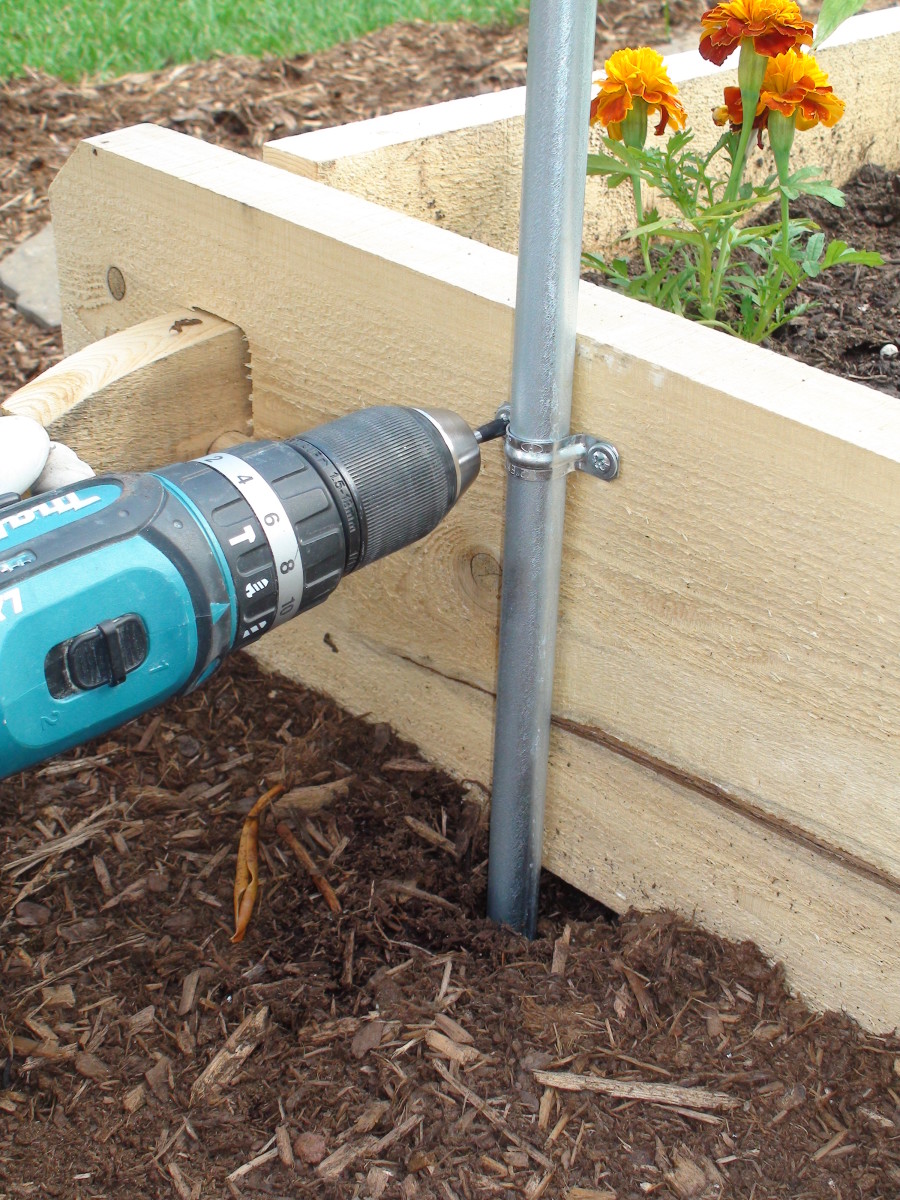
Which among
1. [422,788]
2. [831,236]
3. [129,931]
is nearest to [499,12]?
[831,236]

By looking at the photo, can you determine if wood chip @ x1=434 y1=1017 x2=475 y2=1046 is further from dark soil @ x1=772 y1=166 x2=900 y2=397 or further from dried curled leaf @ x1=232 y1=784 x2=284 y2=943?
dark soil @ x1=772 y1=166 x2=900 y2=397

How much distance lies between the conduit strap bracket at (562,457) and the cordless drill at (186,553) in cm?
7

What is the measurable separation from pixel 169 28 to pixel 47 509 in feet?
9.51

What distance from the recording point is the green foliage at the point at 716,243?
1352mm

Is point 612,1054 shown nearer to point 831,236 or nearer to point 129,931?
point 129,931

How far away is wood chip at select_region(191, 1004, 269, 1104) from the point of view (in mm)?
1217

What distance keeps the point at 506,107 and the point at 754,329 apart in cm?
47

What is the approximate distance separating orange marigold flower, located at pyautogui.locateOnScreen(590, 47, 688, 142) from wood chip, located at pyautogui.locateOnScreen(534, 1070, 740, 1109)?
101cm

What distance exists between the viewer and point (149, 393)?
4.57 ft

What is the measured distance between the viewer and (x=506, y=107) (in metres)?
1.68

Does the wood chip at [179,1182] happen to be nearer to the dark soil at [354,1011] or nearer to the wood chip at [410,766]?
the dark soil at [354,1011]

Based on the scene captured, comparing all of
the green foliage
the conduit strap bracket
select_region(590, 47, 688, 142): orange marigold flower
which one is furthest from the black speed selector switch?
select_region(590, 47, 688, 142): orange marigold flower

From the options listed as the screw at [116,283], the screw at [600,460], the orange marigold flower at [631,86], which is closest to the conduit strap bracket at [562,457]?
the screw at [600,460]

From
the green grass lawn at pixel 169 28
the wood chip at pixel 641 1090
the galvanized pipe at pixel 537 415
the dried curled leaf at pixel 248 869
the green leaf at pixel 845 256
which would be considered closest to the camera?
the galvanized pipe at pixel 537 415
